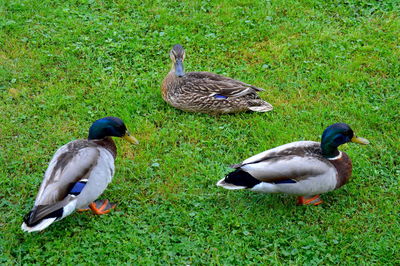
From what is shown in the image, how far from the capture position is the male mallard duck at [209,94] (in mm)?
5684

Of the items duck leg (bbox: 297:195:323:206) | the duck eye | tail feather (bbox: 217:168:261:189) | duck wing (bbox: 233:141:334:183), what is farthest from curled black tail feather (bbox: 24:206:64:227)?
the duck eye

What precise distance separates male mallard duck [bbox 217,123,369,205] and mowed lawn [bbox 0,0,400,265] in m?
0.30

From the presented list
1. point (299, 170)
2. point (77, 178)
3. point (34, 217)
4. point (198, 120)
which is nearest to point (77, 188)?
point (77, 178)

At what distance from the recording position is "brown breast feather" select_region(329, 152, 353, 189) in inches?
173

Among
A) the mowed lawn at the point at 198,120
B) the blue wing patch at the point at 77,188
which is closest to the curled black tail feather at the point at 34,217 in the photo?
the blue wing patch at the point at 77,188

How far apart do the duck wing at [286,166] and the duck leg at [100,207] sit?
126 cm

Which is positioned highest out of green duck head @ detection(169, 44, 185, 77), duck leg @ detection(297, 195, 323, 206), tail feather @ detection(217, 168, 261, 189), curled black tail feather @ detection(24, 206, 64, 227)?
green duck head @ detection(169, 44, 185, 77)

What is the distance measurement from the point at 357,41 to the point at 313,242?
147 inches

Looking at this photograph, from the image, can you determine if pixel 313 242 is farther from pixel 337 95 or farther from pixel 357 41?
pixel 357 41

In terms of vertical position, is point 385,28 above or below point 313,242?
above

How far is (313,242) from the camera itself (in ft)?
13.6

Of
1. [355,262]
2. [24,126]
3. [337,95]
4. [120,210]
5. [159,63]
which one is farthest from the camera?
[159,63]

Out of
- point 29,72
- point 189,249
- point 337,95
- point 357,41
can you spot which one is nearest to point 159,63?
point 29,72

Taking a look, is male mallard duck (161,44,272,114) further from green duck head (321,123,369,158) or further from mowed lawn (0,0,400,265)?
green duck head (321,123,369,158)
